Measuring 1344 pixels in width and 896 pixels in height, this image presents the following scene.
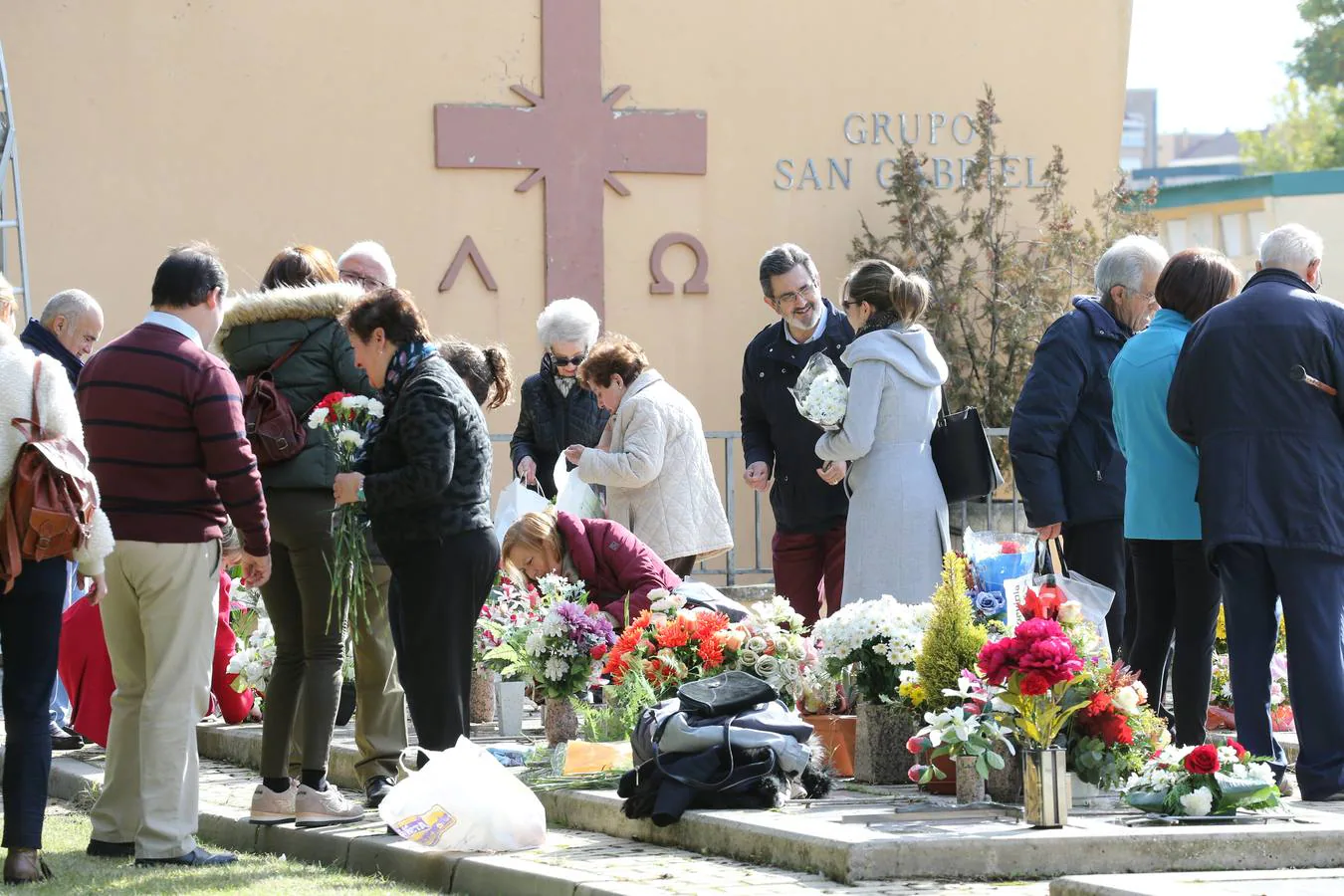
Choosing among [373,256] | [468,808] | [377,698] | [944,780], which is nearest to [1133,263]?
[944,780]

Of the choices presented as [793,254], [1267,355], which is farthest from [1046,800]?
[793,254]

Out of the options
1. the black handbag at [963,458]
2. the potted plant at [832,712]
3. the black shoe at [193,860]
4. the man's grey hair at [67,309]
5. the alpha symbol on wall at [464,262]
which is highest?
the alpha symbol on wall at [464,262]

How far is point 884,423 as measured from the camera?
7668mm

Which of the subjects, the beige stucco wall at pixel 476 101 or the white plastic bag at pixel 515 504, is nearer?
the white plastic bag at pixel 515 504

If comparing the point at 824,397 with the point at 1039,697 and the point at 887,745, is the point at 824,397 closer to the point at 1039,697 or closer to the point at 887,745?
the point at 887,745

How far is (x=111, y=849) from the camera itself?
644 cm

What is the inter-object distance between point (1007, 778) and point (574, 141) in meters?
7.76

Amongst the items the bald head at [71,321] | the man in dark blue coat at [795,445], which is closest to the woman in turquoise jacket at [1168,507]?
the man in dark blue coat at [795,445]

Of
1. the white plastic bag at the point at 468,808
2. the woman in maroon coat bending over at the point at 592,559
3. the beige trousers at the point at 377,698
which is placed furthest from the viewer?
the woman in maroon coat bending over at the point at 592,559

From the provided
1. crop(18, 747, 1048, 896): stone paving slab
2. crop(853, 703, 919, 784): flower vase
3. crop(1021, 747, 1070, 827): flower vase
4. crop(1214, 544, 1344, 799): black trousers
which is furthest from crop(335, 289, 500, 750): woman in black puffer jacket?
crop(1214, 544, 1344, 799): black trousers

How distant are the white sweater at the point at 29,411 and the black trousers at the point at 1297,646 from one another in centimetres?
347

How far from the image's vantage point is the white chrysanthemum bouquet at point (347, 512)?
21.6 feet

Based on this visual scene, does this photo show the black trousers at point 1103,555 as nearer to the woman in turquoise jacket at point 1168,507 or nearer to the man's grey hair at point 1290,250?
the woman in turquoise jacket at point 1168,507

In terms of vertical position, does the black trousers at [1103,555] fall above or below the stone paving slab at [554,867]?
above
